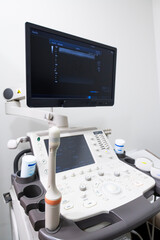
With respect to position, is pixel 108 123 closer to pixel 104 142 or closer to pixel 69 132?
pixel 104 142

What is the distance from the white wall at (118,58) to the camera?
0.78 meters

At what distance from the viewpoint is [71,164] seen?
23.1 inches

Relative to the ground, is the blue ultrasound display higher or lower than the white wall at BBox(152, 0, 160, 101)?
lower

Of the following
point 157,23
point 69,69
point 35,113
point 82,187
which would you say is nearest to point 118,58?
point 157,23

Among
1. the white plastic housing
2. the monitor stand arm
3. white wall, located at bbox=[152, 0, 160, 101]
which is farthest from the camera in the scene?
white wall, located at bbox=[152, 0, 160, 101]

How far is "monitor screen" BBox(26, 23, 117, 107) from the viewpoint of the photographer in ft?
1.74

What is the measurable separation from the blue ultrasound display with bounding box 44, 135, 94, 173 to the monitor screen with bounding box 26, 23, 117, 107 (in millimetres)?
161

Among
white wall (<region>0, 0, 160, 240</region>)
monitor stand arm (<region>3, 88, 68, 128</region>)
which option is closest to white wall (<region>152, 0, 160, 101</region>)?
white wall (<region>0, 0, 160, 240</region>)

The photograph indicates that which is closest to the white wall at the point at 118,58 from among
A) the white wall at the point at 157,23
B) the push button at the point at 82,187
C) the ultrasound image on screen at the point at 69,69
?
the white wall at the point at 157,23

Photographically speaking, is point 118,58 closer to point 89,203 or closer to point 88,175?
point 88,175

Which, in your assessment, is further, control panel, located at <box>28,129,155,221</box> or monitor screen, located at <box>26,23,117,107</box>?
monitor screen, located at <box>26,23,117,107</box>

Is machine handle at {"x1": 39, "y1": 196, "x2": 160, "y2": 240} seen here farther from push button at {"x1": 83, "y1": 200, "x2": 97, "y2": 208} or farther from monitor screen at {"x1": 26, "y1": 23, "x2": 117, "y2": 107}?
monitor screen at {"x1": 26, "y1": 23, "x2": 117, "y2": 107}

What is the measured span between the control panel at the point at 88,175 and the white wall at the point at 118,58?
1.14 feet

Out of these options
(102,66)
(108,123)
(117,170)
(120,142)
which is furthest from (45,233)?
(108,123)
